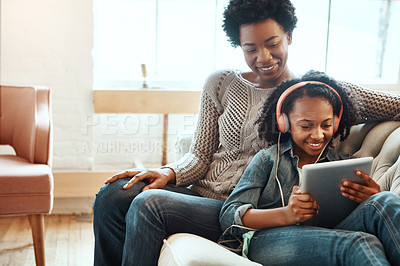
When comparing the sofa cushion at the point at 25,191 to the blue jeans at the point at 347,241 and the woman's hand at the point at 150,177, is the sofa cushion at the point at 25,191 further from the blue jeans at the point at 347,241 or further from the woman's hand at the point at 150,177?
the blue jeans at the point at 347,241

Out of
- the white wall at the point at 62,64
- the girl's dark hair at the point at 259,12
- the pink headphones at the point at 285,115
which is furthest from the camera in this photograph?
the white wall at the point at 62,64

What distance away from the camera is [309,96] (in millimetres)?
1409

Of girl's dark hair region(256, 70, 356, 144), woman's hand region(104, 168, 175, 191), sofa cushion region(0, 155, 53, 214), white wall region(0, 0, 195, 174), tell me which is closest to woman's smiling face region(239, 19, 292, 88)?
girl's dark hair region(256, 70, 356, 144)

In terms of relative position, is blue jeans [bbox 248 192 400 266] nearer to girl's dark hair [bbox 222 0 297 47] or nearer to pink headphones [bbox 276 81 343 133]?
pink headphones [bbox 276 81 343 133]

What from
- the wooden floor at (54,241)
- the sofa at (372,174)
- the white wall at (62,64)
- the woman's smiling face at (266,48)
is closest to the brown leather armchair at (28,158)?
the wooden floor at (54,241)

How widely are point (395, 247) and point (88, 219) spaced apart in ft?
6.78

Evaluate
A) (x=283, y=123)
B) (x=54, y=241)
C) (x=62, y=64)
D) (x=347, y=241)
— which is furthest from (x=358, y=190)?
(x=62, y=64)

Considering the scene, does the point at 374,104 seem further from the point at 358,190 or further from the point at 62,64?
the point at 62,64

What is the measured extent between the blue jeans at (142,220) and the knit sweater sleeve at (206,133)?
0.14 m

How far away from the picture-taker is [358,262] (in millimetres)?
1070

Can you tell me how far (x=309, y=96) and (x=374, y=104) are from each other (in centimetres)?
25

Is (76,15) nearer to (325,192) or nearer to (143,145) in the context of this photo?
(143,145)

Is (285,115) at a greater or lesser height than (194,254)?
greater

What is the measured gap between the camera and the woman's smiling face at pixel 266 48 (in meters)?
1.60
